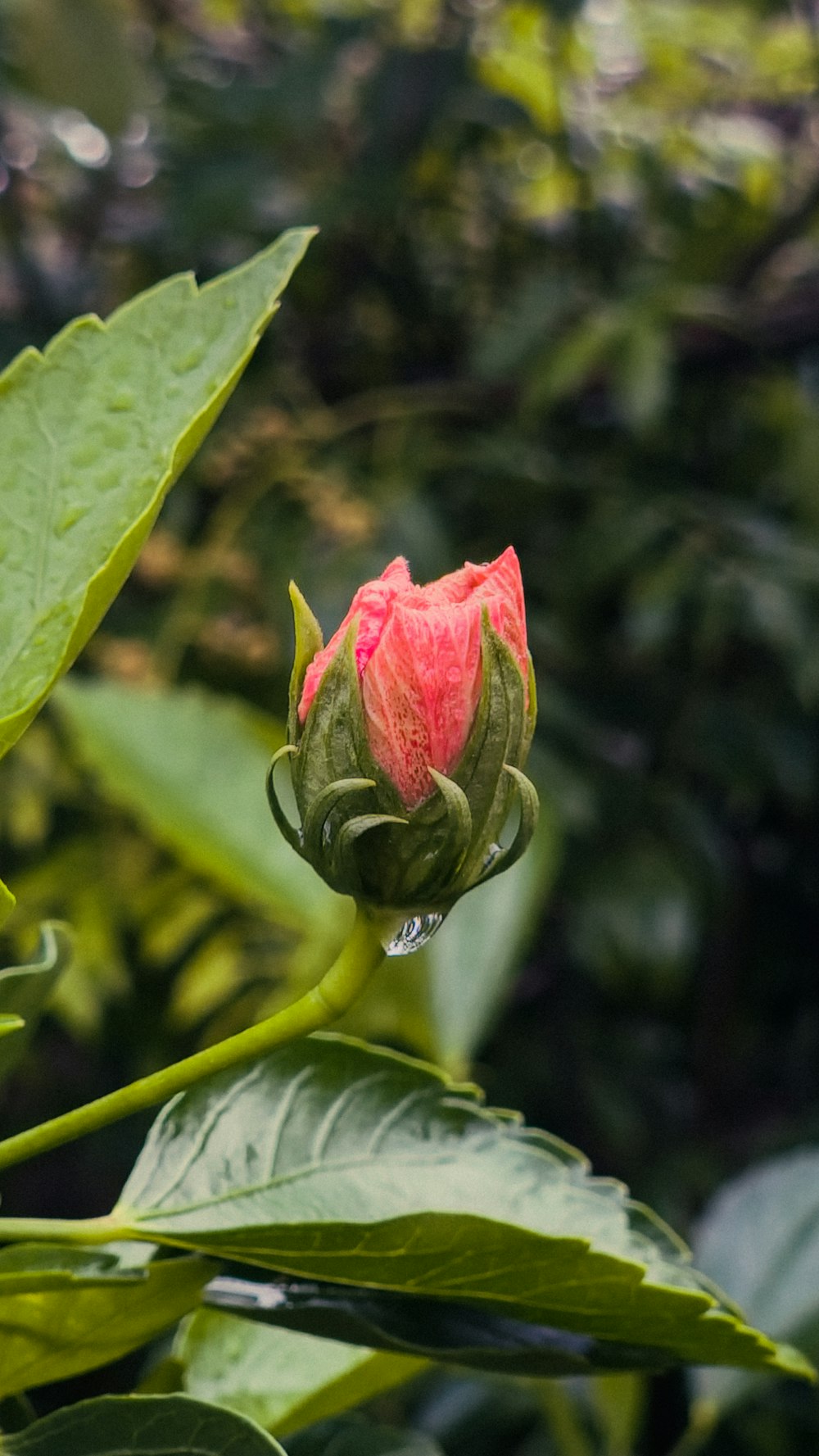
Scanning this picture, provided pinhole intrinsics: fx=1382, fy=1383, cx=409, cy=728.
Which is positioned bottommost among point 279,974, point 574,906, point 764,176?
point 279,974

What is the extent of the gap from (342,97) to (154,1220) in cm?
117

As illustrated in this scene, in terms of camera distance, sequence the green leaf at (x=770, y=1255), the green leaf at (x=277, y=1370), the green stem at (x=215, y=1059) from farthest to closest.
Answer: the green leaf at (x=770, y=1255)
the green leaf at (x=277, y=1370)
the green stem at (x=215, y=1059)

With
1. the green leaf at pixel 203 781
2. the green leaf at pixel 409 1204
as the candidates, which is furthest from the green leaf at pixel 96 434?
the green leaf at pixel 203 781

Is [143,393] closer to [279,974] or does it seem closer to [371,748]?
[371,748]

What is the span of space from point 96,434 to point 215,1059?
15 cm

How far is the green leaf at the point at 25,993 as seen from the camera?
0.30 metres

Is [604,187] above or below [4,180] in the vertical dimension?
above

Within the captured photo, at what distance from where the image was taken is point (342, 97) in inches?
49.5

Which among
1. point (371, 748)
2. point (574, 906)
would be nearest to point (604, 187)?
point (574, 906)

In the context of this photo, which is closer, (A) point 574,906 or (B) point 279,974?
(B) point 279,974

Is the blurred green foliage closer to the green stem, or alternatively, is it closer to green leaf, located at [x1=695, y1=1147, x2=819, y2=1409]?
green leaf, located at [x1=695, y1=1147, x2=819, y2=1409]

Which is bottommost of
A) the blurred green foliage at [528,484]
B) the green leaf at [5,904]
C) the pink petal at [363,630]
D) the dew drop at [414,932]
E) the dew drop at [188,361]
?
the green leaf at [5,904]

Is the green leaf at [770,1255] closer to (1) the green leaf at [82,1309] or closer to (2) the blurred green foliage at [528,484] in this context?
(2) the blurred green foliage at [528,484]

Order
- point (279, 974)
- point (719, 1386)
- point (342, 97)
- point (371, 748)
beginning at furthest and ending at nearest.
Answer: point (342, 97)
point (279, 974)
point (719, 1386)
point (371, 748)
